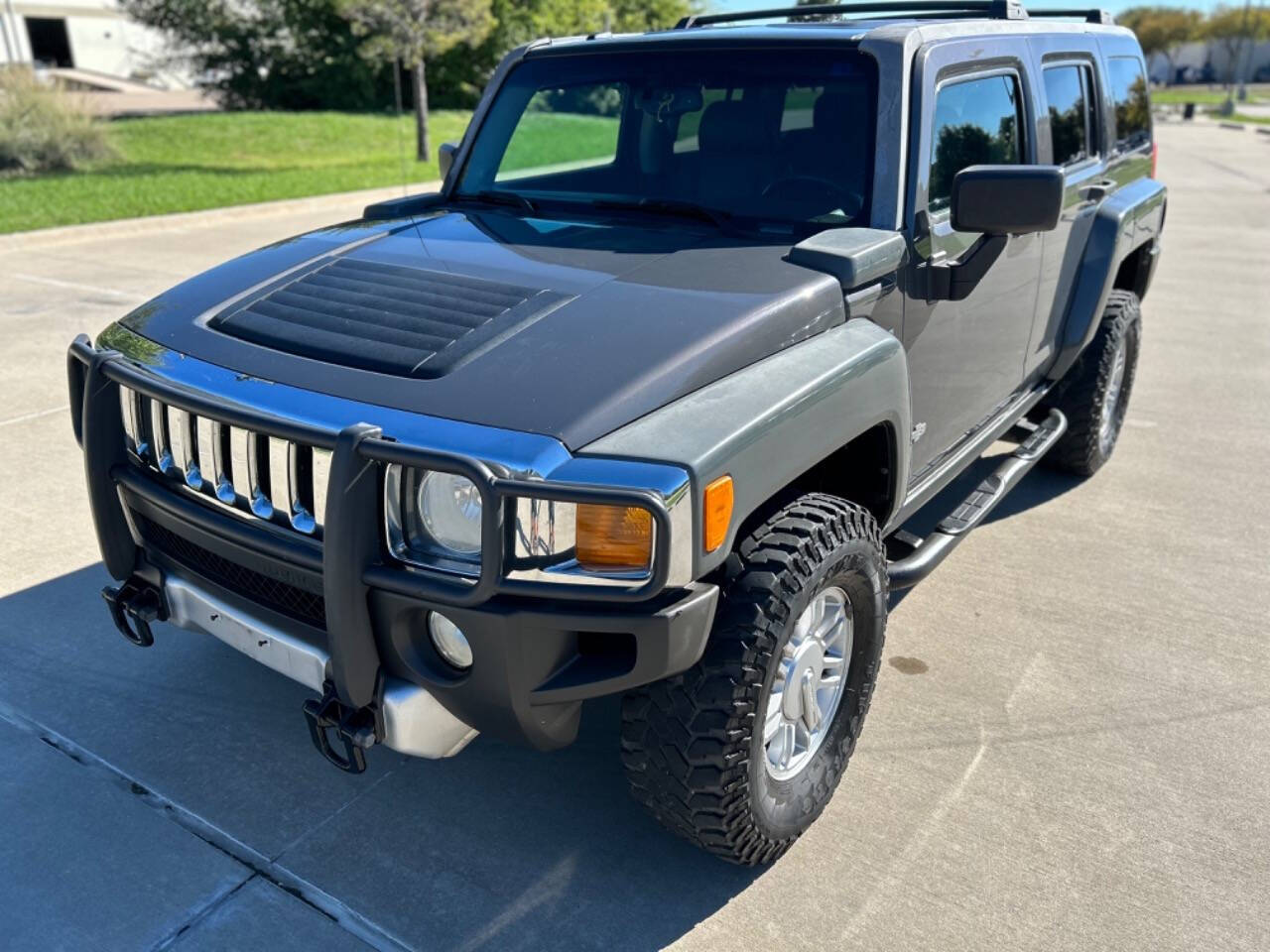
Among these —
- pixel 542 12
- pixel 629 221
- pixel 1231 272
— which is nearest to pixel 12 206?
pixel 629 221

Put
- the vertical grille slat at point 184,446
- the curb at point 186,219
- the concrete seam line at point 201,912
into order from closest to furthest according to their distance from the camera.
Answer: the concrete seam line at point 201,912 < the vertical grille slat at point 184,446 < the curb at point 186,219

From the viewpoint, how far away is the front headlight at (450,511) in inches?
86.8

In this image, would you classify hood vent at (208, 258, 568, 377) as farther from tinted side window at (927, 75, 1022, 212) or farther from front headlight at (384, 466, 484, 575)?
tinted side window at (927, 75, 1022, 212)

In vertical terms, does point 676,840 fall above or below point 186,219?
above

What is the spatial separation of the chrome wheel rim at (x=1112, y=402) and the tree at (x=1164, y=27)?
79632mm

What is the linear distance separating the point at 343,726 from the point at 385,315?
98 cm

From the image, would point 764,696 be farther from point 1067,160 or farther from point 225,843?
point 1067,160

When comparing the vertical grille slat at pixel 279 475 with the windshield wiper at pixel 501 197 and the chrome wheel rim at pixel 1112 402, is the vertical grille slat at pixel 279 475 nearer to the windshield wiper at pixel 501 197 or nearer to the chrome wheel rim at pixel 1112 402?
the windshield wiper at pixel 501 197

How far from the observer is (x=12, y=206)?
1152 cm

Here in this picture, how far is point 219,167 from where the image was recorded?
16312 millimetres

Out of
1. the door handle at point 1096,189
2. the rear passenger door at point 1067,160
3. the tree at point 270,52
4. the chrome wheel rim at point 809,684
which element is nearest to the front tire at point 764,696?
the chrome wheel rim at point 809,684

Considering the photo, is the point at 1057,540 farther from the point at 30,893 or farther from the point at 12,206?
the point at 12,206

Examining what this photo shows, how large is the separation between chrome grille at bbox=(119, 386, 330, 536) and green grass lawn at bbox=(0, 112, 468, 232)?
925 cm

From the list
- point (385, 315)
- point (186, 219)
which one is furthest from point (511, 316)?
point (186, 219)
